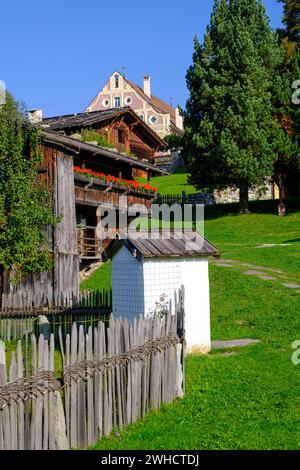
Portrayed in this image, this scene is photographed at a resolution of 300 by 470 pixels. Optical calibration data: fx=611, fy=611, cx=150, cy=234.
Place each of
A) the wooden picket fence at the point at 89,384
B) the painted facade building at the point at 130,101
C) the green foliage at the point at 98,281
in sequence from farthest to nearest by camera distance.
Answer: the painted facade building at the point at 130,101, the green foliage at the point at 98,281, the wooden picket fence at the point at 89,384

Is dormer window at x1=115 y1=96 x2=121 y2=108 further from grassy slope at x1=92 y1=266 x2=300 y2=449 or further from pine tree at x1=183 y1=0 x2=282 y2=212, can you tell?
grassy slope at x1=92 y1=266 x2=300 y2=449

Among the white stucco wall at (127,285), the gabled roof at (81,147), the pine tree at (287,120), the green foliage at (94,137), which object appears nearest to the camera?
the white stucco wall at (127,285)

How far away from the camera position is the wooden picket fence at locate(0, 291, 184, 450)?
21.1ft

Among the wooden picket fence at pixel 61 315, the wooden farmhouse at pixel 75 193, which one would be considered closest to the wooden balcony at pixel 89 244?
the wooden farmhouse at pixel 75 193

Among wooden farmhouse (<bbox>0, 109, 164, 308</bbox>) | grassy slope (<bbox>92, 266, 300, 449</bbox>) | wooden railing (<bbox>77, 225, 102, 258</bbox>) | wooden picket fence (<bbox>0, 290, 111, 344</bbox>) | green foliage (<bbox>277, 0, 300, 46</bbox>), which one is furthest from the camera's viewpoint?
green foliage (<bbox>277, 0, 300, 46</bbox>)

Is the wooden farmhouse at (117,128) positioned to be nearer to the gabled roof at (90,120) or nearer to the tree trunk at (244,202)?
the gabled roof at (90,120)

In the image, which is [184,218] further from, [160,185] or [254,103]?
[160,185]

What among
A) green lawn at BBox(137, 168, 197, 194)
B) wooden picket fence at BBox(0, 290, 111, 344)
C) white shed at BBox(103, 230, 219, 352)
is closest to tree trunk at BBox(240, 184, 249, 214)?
green lawn at BBox(137, 168, 197, 194)

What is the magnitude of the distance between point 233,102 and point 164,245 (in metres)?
27.6

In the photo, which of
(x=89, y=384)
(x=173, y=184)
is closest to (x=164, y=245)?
(x=89, y=384)

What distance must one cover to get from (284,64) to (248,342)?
32.8 meters

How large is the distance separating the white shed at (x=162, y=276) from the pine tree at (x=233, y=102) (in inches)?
975

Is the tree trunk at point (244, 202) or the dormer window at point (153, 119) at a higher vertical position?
the dormer window at point (153, 119)

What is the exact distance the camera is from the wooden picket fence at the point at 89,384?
21.1 feet
